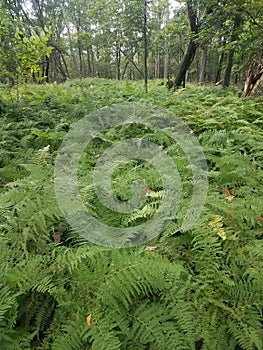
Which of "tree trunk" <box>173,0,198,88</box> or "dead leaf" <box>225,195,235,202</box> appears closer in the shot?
"dead leaf" <box>225,195,235,202</box>

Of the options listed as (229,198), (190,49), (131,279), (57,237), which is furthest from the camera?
(190,49)

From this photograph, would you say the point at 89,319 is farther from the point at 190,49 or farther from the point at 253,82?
the point at 190,49

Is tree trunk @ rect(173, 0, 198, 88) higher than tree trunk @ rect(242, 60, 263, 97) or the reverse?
higher

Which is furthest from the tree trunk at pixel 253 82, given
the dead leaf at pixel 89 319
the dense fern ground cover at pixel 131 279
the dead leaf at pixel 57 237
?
the dead leaf at pixel 89 319

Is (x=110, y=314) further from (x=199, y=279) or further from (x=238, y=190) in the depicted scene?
(x=238, y=190)

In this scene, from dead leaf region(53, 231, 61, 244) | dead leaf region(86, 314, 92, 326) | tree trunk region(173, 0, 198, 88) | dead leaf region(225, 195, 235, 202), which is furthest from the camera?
tree trunk region(173, 0, 198, 88)

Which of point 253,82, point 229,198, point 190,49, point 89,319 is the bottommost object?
point 89,319

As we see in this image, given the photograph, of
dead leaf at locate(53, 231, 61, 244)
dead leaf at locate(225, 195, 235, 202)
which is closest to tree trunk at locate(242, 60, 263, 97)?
dead leaf at locate(225, 195, 235, 202)

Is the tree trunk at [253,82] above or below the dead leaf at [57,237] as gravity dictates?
above

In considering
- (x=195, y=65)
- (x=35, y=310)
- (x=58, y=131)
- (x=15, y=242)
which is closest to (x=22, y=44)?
(x=58, y=131)

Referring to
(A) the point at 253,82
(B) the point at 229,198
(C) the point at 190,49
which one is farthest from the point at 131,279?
(C) the point at 190,49

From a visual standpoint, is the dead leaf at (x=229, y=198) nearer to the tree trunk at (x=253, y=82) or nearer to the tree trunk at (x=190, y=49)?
the tree trunk at (x=253, y=82)

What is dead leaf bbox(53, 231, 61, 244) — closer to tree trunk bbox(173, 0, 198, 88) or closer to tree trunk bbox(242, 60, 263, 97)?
tree trunk bbox(173, 0, 198, 88)

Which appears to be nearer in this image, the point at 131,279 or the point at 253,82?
the point at 131,279
